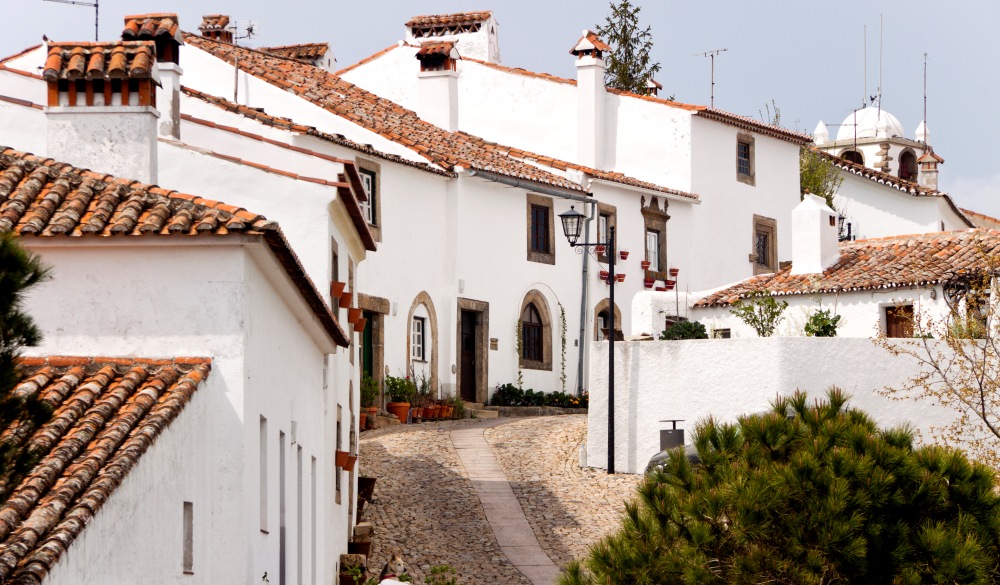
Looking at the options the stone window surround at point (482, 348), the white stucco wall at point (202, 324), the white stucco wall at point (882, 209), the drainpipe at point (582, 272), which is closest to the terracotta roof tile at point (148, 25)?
the white stucco wall at point (202, 324)

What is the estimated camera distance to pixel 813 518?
43.3 ft

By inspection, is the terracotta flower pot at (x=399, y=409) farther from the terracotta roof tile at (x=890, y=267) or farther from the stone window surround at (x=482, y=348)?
the terracotta roof tile at (x=890, y=267)

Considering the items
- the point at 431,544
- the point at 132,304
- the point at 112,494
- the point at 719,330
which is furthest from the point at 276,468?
the point at 719,330

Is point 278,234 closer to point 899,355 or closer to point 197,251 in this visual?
point 197,251

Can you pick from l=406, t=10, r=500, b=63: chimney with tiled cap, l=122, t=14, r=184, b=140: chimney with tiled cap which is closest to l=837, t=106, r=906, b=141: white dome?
l=406, t=10, r=500, b=63: chimney with tiled cap

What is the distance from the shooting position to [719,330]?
30844 millimetres

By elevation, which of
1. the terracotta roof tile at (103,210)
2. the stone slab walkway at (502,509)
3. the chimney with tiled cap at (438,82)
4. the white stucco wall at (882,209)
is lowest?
the stone slab walkway at (502,509)

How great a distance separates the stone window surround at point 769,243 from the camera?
4397cm

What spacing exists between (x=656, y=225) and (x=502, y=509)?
55.8 ft

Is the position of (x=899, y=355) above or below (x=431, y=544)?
above

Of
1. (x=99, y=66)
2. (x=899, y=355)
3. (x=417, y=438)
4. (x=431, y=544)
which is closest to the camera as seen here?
(x=99, y=66)

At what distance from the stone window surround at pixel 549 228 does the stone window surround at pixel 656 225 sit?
10.4 feet

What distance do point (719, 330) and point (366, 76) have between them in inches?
613

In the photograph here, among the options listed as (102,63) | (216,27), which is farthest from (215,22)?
(102,63)
